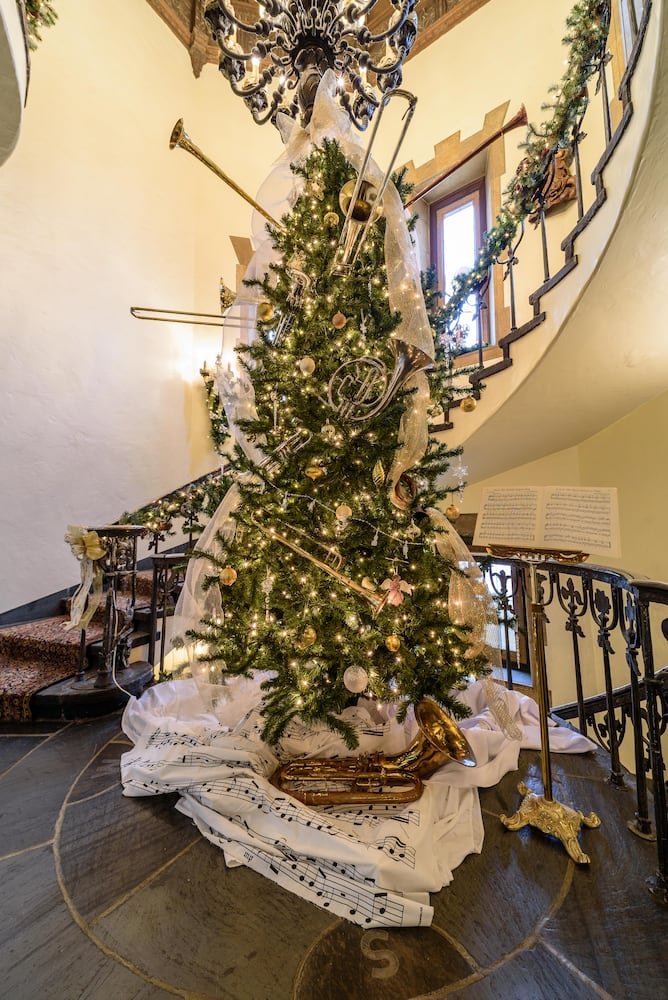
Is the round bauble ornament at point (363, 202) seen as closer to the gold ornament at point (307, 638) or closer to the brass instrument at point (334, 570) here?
the brass instrument at point (334, 570)

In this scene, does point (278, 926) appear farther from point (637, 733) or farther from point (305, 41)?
point (305, 41)

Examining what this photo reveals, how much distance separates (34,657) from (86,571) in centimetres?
95

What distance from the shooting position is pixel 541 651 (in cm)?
147

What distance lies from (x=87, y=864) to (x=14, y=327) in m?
3.56

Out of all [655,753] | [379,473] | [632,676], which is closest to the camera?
[655,753]

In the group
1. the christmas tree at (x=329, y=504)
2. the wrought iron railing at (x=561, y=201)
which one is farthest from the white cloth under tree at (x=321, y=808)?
the wrought iron railing at (x=561, y=201)

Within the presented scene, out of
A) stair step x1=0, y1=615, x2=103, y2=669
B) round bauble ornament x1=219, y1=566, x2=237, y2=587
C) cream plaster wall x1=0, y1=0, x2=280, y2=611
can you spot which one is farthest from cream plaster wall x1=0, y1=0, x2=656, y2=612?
round bauble ornament x1=219, y1=566, x2=237, y2=587

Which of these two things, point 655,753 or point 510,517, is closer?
point 655,753

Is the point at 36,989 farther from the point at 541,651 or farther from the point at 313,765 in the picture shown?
the point at 541,651

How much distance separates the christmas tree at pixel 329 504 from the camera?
1.55 metres

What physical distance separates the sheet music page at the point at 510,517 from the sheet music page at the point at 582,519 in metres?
0.04

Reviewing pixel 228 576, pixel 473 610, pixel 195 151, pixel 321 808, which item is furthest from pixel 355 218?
pixel 321 808

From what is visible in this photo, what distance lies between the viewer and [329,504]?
1.69 m

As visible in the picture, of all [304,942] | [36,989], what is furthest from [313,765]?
[36,989]
